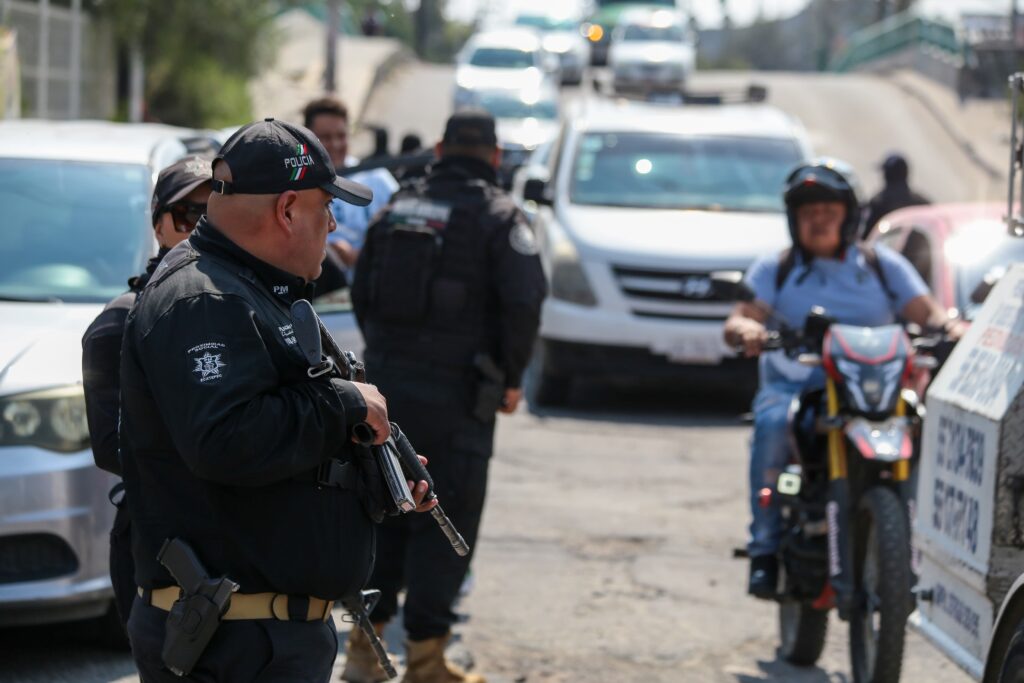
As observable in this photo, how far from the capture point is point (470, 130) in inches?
242

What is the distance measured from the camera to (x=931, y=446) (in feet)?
17.6

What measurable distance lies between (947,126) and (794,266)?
31459 mm

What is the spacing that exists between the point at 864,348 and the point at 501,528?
9.81 ft

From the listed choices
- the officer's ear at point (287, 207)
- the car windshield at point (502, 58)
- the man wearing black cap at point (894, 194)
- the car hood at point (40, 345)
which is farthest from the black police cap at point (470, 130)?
the car windshield at point (502, 58)

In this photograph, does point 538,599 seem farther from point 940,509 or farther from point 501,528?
point 940,509

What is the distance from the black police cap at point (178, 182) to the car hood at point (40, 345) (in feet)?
4.71

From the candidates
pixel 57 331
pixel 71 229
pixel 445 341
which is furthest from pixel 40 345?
pixel 445 341

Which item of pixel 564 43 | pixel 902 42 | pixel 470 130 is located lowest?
pixel 470 130

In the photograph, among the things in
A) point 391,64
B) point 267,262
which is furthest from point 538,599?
point 391,64

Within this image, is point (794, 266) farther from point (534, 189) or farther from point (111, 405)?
point (534, 189)

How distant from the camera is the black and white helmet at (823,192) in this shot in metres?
6.51

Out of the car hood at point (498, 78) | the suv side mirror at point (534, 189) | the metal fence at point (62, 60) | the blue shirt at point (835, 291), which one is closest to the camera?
the blue shirt at point (835, 291)

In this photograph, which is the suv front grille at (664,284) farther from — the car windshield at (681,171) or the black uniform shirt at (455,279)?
the black uniform shirt at (455,279)

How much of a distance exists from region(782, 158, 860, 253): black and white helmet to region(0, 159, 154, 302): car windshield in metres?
2.43
